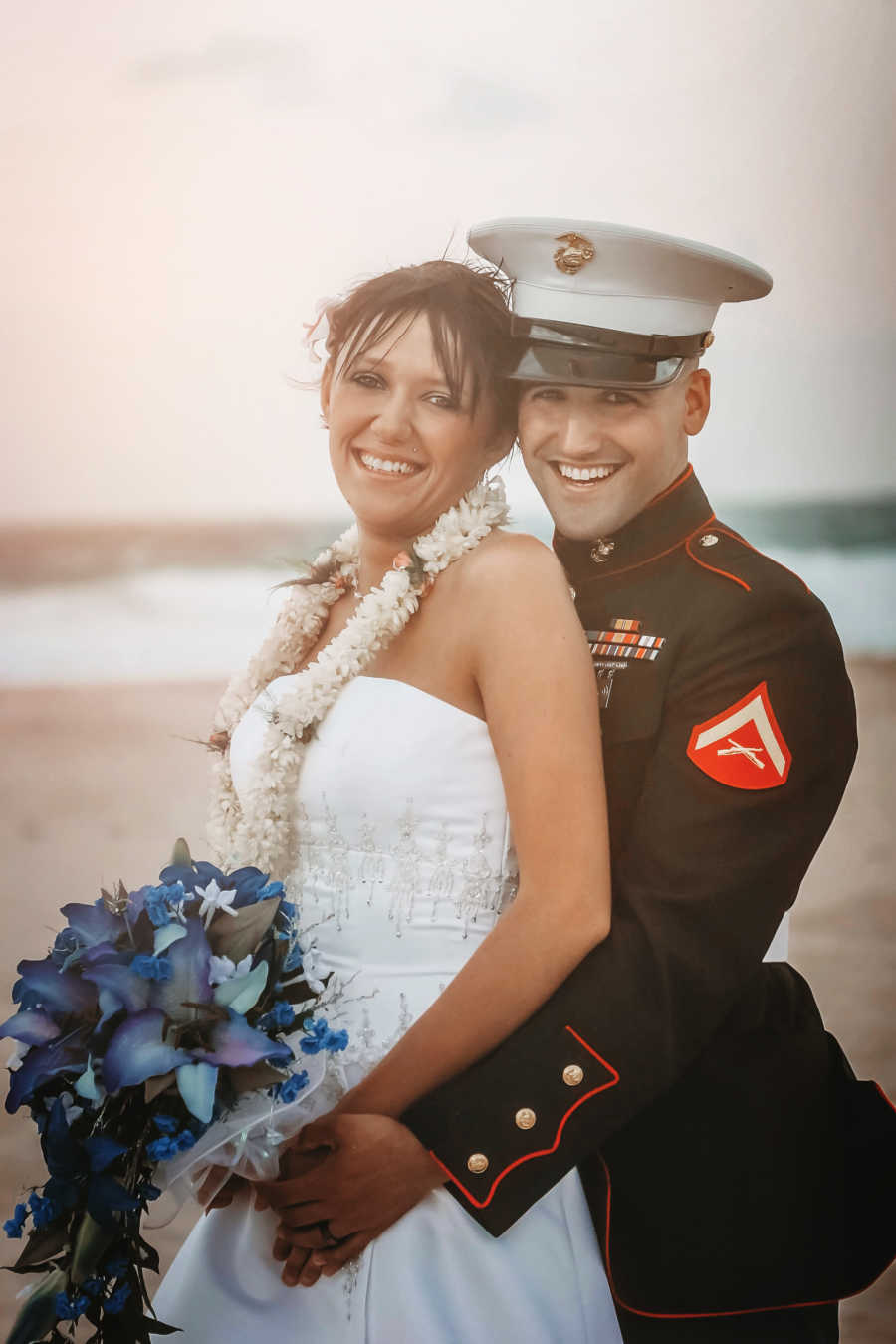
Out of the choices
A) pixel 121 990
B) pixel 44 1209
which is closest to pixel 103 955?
pixel 121 990

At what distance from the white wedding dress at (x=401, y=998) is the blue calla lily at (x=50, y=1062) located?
26 centimetres

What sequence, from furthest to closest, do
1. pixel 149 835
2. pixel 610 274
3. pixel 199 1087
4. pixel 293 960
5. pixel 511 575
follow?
pixel 149 835 < pixel 610 274 < pixel 511 575 < pixel 293 960 < pixel 199 1087

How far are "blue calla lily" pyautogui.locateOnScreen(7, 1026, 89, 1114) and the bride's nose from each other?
74cm

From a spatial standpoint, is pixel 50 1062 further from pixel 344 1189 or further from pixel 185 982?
pixel 344 1189

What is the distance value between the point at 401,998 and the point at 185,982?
296mm

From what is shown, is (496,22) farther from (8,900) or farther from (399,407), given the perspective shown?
(8,900)

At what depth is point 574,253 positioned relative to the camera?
1473 mm

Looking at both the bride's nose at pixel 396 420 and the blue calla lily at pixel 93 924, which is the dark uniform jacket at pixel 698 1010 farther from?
the blue calla lily at pixel 93 924

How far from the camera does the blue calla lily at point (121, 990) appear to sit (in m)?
1.20

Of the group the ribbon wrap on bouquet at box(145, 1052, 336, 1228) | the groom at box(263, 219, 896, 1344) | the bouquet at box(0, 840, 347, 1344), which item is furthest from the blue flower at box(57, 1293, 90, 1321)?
the groom at box(263, 219, 896, 1344)

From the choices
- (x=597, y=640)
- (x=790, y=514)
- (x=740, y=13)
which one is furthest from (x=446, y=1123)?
(x=740, y=13)

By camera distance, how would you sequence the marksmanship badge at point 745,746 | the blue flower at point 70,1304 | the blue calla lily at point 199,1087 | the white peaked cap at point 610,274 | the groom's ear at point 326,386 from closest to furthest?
the blue calla lily at point 199,1087
the blue flower at point 70,1304
the marksmanship badge at point 745,746
the white peaked cap at point 610,274
the groom's ear at point 326,386

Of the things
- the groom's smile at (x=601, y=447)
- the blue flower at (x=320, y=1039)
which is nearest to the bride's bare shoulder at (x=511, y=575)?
the groom's smile at (x=601, y=447)

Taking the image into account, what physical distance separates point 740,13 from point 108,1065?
1565 mm
